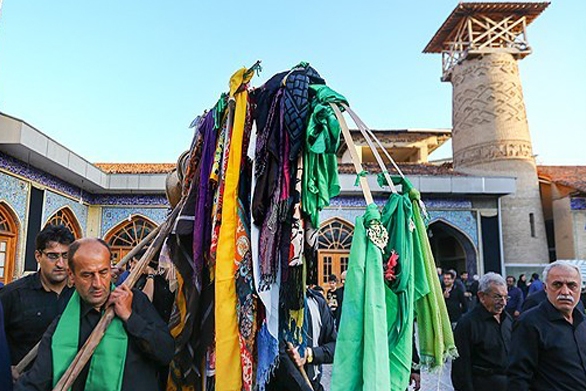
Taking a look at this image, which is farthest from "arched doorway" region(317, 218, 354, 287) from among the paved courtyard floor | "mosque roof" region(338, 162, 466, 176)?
the paved courtyard floor

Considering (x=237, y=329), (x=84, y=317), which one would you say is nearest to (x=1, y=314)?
(x=84, y=317)

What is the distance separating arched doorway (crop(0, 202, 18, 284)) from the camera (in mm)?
9148

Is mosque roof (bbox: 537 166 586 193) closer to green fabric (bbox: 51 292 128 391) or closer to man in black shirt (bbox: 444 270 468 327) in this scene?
man in black shirt (bbox: 444 270 468 327)

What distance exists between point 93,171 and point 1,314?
33.2 ft

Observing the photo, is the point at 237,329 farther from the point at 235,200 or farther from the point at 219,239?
the point at 235,200

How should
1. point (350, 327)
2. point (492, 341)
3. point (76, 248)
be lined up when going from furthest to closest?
point (492, 341) → point (76, 248) → point (350, 327)

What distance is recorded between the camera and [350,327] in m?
1.59

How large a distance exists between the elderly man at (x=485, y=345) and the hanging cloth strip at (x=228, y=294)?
1.84 metres

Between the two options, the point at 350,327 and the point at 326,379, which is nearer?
the point at 350,327

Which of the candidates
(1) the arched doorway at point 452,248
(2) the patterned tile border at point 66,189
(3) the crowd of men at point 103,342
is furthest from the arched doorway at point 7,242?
(1) the arched doorway at point 452,248

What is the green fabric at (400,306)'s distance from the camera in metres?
1.68

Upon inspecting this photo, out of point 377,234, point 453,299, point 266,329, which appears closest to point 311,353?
point 266,329

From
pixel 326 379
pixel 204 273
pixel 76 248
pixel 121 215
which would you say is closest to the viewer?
pixel 76 248

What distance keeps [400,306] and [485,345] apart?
5.67 ft
